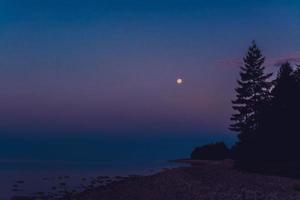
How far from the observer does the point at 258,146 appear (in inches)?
1900

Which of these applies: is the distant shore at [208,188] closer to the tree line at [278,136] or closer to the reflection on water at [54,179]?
the tree line at [278,136]

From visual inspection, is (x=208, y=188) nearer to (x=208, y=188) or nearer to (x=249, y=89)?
(x=208, y=188)

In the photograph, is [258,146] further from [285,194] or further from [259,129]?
[285,194]

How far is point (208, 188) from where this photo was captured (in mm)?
37812

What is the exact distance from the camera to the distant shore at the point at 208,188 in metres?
33.6

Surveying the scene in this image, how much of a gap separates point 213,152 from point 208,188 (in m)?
55.6

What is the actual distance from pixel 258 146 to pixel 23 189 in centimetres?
2719

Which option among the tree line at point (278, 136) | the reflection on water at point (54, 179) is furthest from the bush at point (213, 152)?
the tree line at point (278, 136)

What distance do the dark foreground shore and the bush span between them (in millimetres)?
40485

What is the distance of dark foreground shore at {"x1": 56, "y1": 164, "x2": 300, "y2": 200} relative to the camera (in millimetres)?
33562

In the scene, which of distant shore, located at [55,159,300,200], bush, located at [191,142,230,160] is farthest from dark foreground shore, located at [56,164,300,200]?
bush, located at [191,142,230,160]

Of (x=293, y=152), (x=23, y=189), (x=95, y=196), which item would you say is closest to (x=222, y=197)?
(x=95, y=196)

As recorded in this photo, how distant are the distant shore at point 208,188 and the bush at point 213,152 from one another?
4048cm

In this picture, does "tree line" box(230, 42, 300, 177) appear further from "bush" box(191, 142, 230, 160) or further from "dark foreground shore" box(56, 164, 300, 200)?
"bush" box(191, 142, 230, 160)
